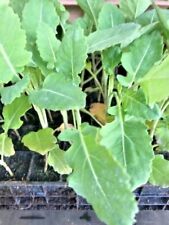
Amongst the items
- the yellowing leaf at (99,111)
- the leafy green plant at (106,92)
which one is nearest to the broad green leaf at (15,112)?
the leafy green plant at (106,92)

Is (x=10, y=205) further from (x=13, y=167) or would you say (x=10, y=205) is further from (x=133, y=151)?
(x=133, y=151)

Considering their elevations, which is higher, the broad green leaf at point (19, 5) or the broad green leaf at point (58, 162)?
the broad green leaf at point (19, 5)

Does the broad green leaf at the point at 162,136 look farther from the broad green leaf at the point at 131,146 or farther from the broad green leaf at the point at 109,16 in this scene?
the broad green leaf at the point at 109,16

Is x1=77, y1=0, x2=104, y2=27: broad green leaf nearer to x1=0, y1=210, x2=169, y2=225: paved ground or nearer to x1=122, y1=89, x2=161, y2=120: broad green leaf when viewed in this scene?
x1=122, y1=89, x2=161, y2=120: broad green leaf

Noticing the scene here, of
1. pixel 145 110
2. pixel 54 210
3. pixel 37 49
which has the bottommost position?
pixel 54 210

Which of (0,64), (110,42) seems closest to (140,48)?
(110,42)
